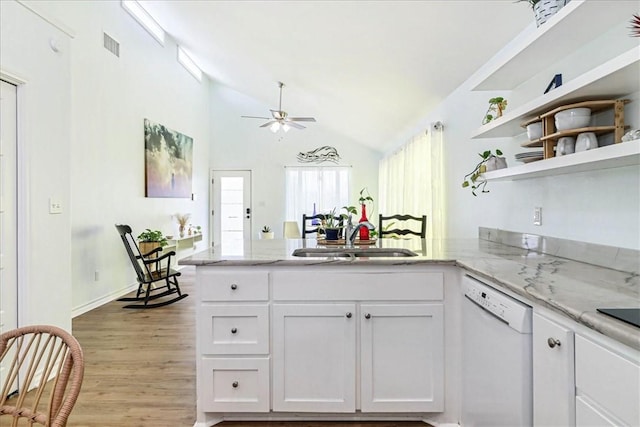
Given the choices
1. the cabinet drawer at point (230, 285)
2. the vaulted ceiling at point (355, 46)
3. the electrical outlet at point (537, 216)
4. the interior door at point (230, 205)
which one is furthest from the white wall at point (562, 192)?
the interior door at point (230, 205)

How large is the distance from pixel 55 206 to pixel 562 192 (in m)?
3.09

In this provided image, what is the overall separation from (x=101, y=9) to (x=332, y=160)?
17.9 feet

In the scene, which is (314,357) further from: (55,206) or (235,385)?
(55,206)

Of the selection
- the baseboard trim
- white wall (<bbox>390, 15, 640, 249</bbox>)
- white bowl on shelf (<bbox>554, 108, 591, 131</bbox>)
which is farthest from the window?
white bowl on shelf (<bbox>554, 108, 591, 131</bbox>)

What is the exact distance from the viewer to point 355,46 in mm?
3459

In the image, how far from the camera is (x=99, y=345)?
3.03 m

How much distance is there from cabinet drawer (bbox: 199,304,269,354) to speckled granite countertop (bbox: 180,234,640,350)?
9.9 inches

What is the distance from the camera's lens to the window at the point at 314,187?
8.82 m

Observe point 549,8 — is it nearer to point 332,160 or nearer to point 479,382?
point 479,382

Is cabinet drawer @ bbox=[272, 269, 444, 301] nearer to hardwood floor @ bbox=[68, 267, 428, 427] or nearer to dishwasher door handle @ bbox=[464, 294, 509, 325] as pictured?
dishwasher door handle @ bbox=[464, 294, 509, 325]

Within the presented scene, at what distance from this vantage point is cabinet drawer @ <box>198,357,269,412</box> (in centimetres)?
182

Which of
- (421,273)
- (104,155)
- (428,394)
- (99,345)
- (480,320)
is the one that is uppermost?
(104,155)

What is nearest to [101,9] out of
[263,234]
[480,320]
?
[263,234]

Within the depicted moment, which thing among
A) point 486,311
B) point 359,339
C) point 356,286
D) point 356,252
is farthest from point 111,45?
point 486,311
